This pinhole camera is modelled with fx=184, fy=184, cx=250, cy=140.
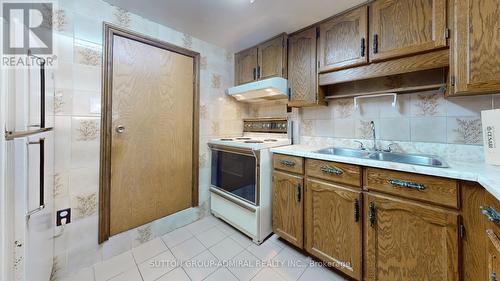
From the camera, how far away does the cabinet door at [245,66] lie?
2131mm

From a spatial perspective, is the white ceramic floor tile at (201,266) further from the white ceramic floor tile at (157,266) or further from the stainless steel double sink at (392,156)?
the stainless steel double sink at (392,156)

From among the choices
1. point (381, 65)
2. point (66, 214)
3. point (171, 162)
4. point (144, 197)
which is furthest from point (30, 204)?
point (381, 65)

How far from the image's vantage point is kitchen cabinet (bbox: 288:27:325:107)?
1656 mm

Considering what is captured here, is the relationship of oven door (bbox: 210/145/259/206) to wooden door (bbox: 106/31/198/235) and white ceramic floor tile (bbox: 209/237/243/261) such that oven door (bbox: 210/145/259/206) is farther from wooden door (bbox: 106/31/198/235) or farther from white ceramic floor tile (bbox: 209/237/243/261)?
white ceramic floor tile (bbox: 209/237/243/261)

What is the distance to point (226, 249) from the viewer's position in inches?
62.9

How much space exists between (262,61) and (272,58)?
0.44 feet

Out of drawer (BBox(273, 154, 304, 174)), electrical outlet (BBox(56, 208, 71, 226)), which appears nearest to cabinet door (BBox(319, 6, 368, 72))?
drawer (BBox(273, 154, 304, 174))

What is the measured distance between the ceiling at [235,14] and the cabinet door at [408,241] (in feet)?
4.75

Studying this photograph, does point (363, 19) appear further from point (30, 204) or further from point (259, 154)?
point (30, 204)

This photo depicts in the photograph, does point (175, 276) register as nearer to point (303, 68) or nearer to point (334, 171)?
point (334, 171)

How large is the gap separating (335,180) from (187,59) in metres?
1.81

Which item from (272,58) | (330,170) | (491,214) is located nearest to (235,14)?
(272,58)

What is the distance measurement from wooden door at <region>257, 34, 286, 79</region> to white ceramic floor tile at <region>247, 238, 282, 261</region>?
162 centimetres

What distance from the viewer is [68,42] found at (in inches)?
50.4
